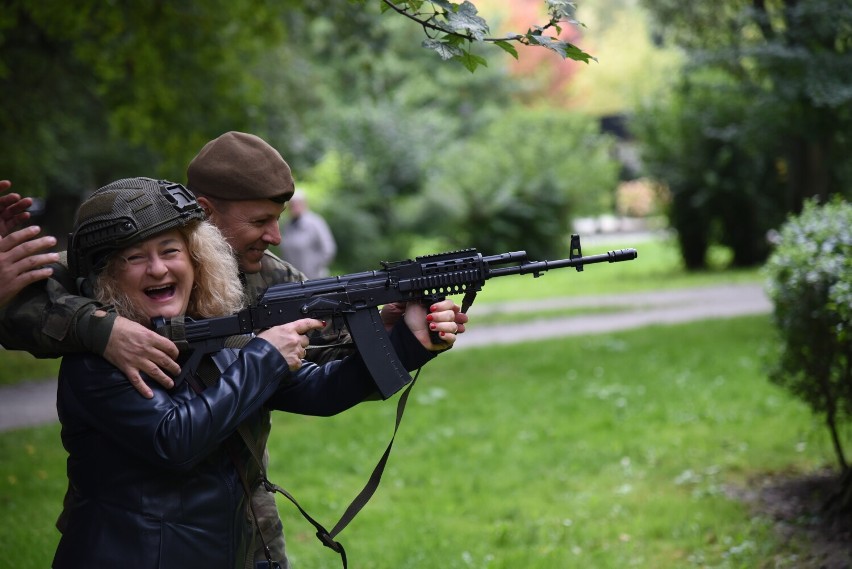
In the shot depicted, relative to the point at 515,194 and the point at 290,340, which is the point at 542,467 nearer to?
the point at 290,340

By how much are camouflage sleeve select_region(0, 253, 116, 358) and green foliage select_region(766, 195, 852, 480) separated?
4.30 metres

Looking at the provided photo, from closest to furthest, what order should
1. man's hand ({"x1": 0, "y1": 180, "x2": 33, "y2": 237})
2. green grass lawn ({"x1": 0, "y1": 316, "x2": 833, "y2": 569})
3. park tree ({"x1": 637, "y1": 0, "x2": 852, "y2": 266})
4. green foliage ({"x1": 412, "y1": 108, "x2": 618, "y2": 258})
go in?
man's hand ({"x1": 0, "y1": 180, "x2": 33, "y2": 237}) → green grass lawn ({"x1": 0, "y1": 316, "x2": 833, "y2": 569}) → park tree ({"x1": 637, "y1": 0, "x2": 852, "y2": 266}) → green foliage ({"x1": 412, "y1": 108, "x2": 618, "y2": 258})

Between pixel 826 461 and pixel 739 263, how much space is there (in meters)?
17.8

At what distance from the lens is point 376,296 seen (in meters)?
3.38

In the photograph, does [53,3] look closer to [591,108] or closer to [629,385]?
[629,385]

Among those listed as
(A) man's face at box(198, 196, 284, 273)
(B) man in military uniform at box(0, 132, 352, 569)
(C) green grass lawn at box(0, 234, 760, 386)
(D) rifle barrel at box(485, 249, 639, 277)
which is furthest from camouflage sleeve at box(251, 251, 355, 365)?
(C) green grass lawn at box(0, 234, 760, 386)

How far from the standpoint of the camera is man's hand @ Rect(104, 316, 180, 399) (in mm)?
2828

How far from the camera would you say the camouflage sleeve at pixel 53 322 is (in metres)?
2.86

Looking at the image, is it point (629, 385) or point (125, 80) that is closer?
point (629, 385)

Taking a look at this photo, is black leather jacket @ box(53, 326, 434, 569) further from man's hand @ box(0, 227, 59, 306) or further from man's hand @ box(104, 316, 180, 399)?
man's hand @ box(0, 227, 59, 306)

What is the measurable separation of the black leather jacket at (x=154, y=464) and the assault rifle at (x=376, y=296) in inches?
10.6

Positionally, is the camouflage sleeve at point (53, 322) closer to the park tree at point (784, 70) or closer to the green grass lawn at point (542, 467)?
the green grass lawn at point (542, 467)

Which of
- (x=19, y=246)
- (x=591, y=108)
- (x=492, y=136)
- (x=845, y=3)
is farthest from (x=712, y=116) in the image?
(x=591, y=108)

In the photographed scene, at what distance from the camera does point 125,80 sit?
1296cm
